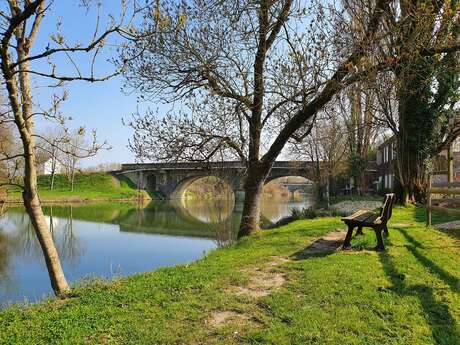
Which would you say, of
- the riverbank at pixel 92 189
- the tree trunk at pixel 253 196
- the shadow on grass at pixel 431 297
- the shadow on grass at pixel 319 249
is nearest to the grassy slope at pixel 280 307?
the shadow on grass at pixel 431 297

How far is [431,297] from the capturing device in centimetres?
485

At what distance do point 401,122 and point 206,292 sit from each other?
15.1m

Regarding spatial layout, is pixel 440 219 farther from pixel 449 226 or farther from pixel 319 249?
pixel 319 249

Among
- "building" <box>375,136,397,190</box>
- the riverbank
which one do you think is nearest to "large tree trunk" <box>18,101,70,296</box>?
"building" <box>375,136,397,190</box>

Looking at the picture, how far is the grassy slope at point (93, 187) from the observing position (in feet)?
175

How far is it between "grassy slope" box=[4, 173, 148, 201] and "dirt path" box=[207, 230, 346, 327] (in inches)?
1840

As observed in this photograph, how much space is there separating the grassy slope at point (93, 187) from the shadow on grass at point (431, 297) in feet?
160

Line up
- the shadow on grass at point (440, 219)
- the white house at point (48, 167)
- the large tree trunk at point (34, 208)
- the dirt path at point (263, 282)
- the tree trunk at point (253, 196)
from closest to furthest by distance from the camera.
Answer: the dirt path at point (263, 282), the large tree trunk at point (34, 208), the shadow on grass at point (440, 219), the white house at point (48, 167), the tree trunk at point (253, 196)

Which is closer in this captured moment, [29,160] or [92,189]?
[29,160]

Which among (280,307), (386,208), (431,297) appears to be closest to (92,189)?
(386,208)

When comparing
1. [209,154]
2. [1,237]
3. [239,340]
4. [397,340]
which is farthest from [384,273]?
[1,237]

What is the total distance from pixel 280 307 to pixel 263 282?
3.79 feet

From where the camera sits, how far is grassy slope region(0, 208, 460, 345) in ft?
12.9

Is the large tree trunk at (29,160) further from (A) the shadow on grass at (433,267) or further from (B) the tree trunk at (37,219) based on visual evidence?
(A) the shadow on grass at (433,267)
